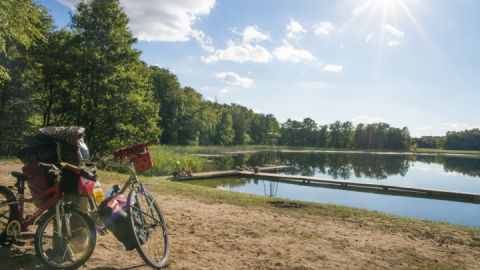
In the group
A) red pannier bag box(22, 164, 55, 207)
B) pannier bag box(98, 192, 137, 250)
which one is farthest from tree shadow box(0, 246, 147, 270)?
red pannier bag box(22, 164, 55, 207)

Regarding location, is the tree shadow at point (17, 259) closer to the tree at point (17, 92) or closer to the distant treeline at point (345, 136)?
the tree at point (17, 92)

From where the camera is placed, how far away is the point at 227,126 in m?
79.1

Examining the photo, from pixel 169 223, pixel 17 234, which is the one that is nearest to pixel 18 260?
pixel 17 234

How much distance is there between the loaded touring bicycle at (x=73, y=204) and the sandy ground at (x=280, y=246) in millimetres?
314

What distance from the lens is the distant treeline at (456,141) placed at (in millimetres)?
117562

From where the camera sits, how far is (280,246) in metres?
4.90

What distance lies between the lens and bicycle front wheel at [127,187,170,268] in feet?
11.1

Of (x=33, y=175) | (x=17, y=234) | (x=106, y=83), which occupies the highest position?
(x=106, y=83)

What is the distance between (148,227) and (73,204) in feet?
2.61

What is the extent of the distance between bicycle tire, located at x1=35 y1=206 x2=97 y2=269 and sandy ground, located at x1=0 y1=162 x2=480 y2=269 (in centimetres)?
27

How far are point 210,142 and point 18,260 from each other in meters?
71.2

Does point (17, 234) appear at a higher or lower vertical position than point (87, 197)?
lower

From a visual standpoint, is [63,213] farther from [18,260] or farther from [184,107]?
[184,107]

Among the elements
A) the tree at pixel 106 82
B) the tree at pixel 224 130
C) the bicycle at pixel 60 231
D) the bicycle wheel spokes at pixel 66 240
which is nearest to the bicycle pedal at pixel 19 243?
the bicycle at pixel 60 231
